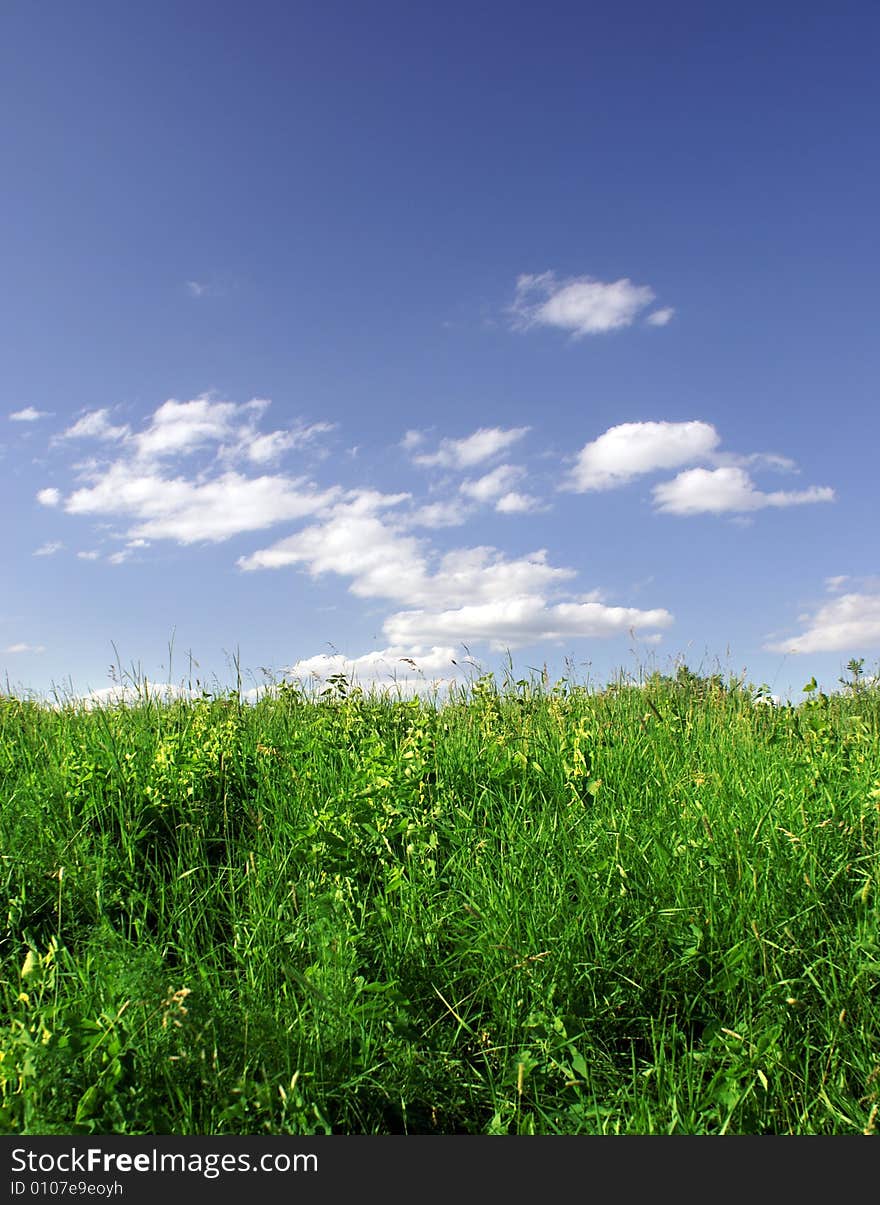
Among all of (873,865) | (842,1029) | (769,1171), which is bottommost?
(769,1171)

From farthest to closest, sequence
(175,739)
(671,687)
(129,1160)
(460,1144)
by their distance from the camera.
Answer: (671,687) < (175,739) < (460,1144) < (129,1160)

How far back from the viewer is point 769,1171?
312 cm

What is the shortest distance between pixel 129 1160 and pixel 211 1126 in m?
0.29

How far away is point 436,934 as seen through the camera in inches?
161

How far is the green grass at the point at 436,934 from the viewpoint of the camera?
10.8ft

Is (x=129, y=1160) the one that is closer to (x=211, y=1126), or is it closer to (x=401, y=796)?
(x=211, y=1126)

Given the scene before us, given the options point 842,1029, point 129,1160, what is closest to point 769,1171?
point 842,1029

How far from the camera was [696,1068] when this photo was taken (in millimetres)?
3643

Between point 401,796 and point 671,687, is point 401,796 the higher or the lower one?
the lower one

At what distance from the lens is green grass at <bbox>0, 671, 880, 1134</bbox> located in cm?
328

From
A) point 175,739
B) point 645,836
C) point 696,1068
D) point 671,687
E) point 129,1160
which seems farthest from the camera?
point 671,687

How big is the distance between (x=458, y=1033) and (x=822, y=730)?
151 inches

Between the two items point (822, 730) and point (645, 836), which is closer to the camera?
point (645, 836)

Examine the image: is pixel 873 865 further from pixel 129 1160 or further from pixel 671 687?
pixel 671 687
